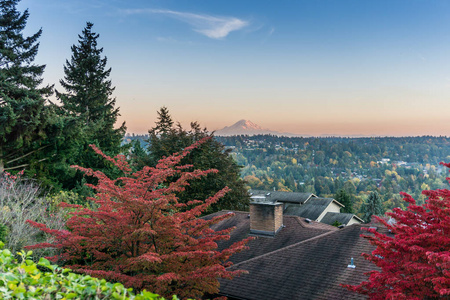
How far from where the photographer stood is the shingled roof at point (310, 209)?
115 feet

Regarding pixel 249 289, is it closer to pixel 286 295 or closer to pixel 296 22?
pixel 286 295

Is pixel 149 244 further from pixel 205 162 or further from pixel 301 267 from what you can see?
pixel 205 162

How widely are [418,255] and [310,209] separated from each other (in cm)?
3103

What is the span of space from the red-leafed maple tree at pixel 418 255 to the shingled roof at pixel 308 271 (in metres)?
2.40

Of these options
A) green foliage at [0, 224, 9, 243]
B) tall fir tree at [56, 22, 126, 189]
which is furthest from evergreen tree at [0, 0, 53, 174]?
green foliage at [0, 224, 9, 243]

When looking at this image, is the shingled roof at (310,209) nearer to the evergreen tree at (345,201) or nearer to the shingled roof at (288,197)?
the shingled roof at (288,197)

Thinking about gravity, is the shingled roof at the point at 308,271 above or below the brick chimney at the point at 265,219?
below

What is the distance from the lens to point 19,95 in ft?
69.0

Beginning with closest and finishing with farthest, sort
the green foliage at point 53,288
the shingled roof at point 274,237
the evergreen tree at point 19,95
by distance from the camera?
1. the green foliage at point 53,288
2. the shingled roof at point 274,237
3. the evergreen tree at point 19,95

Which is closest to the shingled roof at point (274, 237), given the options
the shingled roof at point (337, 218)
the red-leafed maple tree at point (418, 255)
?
the red-leafed maple tree at point (418, 255)

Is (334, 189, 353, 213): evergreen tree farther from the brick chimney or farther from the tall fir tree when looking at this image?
the brick chimney

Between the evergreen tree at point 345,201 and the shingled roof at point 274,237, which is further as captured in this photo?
the evergreen tree at point 345,201

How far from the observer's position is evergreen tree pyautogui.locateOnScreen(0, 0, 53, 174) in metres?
19.3

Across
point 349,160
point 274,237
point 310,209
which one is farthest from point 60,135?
point 349,160
